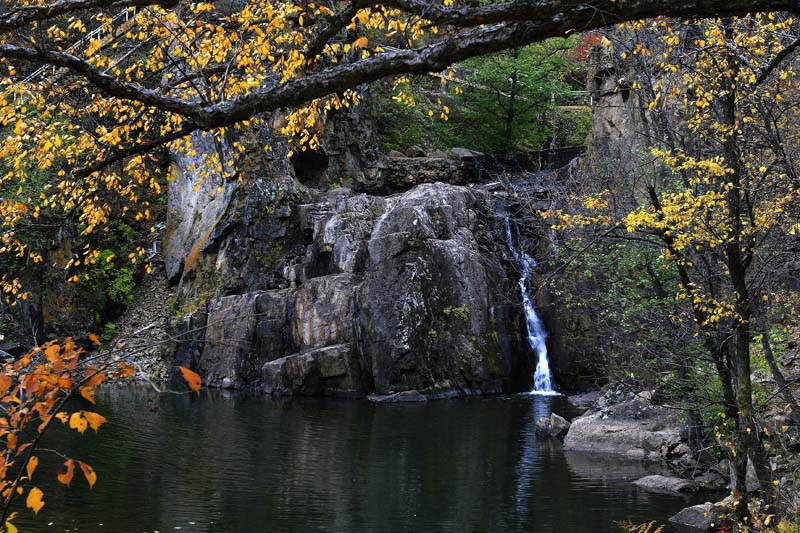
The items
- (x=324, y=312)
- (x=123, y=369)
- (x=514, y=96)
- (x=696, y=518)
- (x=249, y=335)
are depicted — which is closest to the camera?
(x=123, y=369)

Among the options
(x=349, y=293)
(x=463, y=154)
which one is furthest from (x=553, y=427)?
(x=463, y=154)

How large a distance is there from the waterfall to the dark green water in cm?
575

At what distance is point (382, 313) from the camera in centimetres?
2439

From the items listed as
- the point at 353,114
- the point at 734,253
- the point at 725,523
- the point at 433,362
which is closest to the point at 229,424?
the point at 433,362

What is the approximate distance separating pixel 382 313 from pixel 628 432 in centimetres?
1001

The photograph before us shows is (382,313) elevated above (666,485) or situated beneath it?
elevated above

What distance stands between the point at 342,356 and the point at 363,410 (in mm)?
3228

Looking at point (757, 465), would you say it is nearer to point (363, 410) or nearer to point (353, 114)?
point (363, 410)

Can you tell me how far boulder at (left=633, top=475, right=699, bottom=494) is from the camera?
41.5 feet

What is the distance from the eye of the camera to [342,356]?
2428cm

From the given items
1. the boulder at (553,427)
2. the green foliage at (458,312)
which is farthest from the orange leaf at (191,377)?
the green foliage at (458,312)

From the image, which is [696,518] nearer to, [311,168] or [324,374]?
[324,374]

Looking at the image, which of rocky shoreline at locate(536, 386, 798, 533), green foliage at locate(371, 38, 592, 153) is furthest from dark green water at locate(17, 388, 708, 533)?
green foliage at locate(371, 38, 592, 153)

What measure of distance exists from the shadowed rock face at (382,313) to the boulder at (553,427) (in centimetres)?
639
